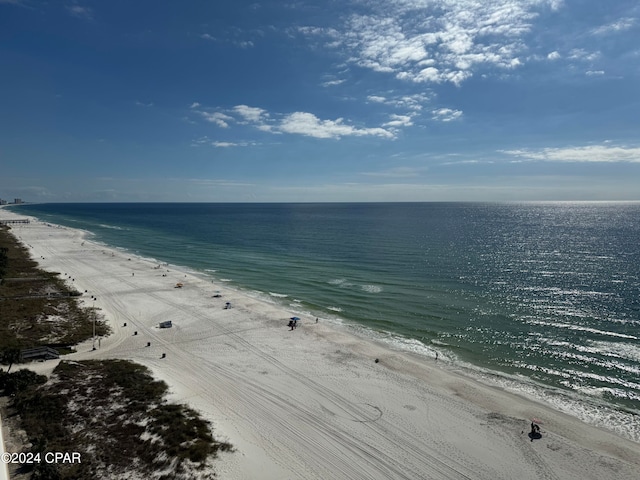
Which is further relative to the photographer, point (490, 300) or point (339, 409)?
point (490, 300)

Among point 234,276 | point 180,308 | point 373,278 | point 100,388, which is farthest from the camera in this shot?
point 234,276

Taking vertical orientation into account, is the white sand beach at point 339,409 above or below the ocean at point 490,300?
below

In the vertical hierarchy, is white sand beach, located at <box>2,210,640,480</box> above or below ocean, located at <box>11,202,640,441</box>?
below

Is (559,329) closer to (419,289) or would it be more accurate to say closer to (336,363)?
(419,289)

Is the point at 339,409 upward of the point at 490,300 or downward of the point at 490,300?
downward

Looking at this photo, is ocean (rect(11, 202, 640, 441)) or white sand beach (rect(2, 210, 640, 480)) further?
ocean (rect(11, 202, 640, 441))

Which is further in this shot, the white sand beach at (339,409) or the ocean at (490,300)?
the ocean at (490,300)

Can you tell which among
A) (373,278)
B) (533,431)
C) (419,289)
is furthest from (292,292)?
(533,431)

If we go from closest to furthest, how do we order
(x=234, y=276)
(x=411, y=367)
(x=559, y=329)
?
(x=411, y=367) < (x=559, y=329) < (x=234, y=276)
